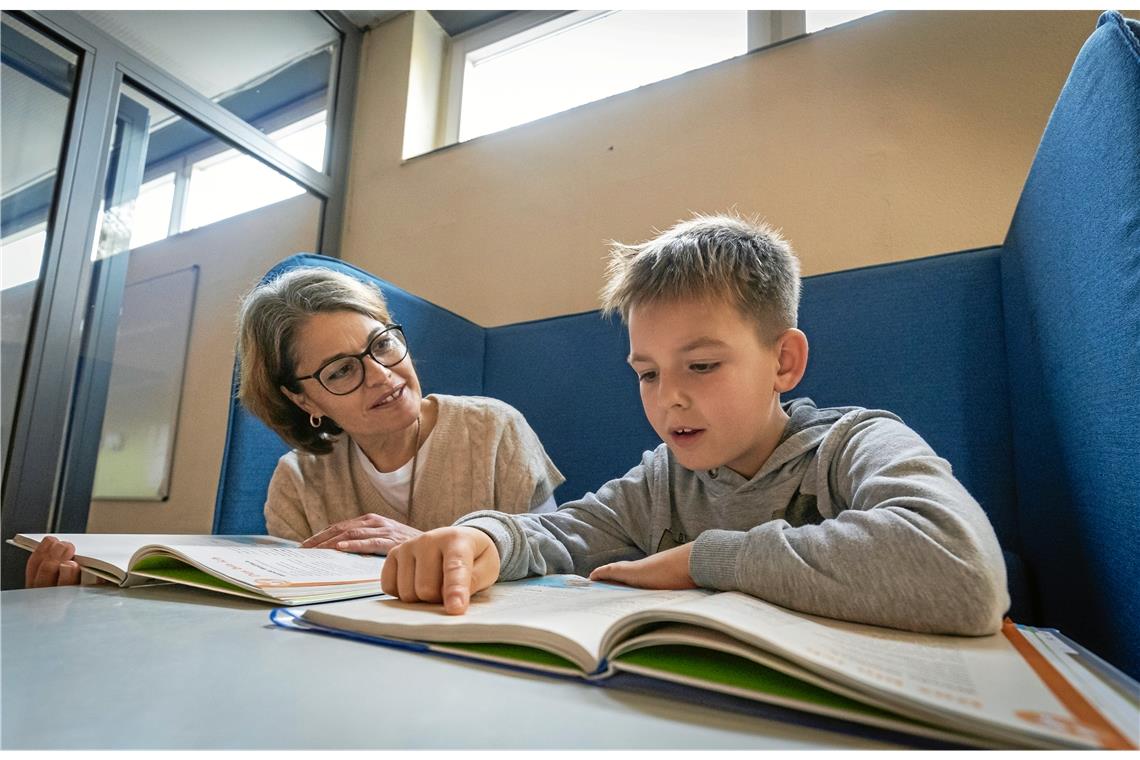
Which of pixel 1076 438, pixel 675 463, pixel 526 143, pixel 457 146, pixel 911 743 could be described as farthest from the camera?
pixel 457 146

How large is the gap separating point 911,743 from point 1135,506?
1.17 feet

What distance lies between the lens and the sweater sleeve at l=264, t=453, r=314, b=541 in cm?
108

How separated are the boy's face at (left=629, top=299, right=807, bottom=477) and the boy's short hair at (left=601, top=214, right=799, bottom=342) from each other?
16 mm

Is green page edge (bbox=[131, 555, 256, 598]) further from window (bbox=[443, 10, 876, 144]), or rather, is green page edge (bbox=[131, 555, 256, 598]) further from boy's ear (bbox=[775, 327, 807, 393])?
window (bbox=[443, 10, 876, 144])

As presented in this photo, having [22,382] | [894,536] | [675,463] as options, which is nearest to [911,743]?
[894,536]

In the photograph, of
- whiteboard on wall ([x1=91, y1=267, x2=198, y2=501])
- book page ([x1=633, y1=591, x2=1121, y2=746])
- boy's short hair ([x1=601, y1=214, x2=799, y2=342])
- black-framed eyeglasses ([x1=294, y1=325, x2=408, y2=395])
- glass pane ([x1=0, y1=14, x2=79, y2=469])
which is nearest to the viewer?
book page ([x1=633, y1=591, x2=1121, y2=746])

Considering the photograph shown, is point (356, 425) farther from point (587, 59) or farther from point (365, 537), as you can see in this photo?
point (587, 59)

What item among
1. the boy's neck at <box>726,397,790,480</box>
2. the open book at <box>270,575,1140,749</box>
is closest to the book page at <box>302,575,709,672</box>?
the open book at <box>270,575,1140,749</box>

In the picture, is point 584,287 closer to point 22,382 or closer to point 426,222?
point 426,222

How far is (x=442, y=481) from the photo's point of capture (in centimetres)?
116

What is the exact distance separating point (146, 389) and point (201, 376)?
0.18 metres

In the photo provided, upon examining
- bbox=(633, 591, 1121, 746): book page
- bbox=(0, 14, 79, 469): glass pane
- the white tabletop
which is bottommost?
the white tabletop

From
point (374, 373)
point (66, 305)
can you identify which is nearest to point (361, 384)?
point (374, 373)

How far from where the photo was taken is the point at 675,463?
35.0 inches
